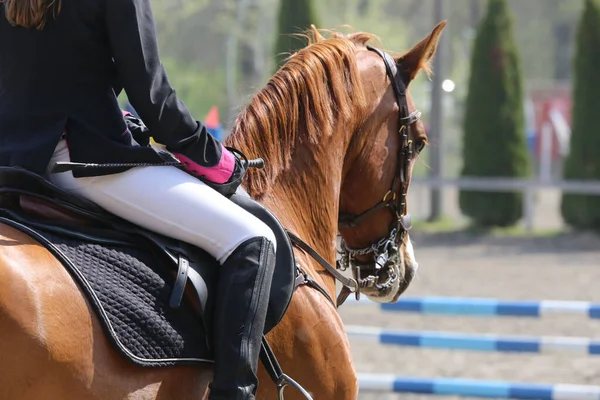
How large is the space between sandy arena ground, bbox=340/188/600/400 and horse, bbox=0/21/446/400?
3106 mm

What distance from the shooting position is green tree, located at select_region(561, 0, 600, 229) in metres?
16.3

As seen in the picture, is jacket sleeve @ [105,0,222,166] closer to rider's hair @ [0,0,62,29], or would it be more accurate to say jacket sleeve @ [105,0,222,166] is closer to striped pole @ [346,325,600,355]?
rider's hair @ [0,0,62,29]

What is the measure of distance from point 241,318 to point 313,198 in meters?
0.77

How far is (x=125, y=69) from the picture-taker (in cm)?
251

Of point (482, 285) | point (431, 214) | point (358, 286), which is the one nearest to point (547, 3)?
point (431, 214)

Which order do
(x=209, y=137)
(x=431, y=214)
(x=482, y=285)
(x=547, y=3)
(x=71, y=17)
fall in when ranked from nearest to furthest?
1. (x=71, y=17)
2. (x=209, y=137)
3. (x=482, y=285)
4. (x=431, y=214)
5. (x=547, y=3)

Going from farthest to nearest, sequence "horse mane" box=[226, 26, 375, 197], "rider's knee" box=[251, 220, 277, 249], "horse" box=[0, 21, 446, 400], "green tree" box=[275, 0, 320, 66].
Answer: "green tree" box=[275, 0, 320, 66]
"horse mane" box=[226, 26, 375, 197]
"rider's knee" box=[251, 220, 277, 249]
"horse" box=[0, 21, 446, 400]

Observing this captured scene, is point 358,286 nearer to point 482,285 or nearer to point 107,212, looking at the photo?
point 107,212

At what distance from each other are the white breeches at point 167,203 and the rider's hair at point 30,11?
0.35 metres

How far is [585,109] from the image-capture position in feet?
54.2

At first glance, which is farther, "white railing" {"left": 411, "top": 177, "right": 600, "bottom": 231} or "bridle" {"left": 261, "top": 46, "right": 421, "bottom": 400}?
"white railing" {"left": 411, "top": 177, "right": 600, "bottom": 231}

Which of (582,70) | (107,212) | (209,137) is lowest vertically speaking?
(582,70)

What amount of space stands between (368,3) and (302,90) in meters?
33.2

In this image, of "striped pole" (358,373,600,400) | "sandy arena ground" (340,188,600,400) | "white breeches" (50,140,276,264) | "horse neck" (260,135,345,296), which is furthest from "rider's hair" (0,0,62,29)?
"sandy arena ground" (340,188,600,400)
